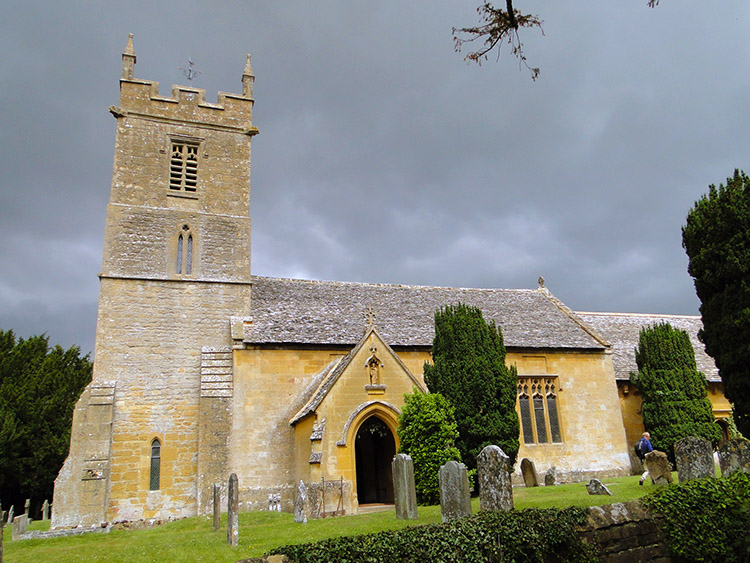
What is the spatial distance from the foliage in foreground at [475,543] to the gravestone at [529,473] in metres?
10.7

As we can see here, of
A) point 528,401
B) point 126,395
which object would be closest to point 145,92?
point 126,395

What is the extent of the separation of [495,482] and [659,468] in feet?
17.7

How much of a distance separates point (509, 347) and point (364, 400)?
853cm

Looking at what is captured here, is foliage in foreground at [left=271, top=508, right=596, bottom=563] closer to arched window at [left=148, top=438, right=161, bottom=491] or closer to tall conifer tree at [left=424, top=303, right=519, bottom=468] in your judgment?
tall conifer tree at [left=424, top=303, right=519, bottom=468]

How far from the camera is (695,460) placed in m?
11.6

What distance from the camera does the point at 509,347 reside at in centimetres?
2319

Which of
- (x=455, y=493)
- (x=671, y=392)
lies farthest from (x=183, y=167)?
(x=671, y=392)

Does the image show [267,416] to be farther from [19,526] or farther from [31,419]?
[31,419]

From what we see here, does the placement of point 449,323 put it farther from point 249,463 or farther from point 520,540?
point 520,540

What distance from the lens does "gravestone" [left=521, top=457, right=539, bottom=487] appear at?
19.1 m

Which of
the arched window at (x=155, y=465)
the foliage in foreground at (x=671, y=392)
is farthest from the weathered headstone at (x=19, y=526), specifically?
the foliage in foreground at (x=671, y=392)

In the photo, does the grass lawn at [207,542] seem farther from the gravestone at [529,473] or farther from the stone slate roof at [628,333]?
the stone slate roof at [628,333]

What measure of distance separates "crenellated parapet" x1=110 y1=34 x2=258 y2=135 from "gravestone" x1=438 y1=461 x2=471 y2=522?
1868 cm

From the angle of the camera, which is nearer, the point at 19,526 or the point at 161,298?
the point at 19,526
